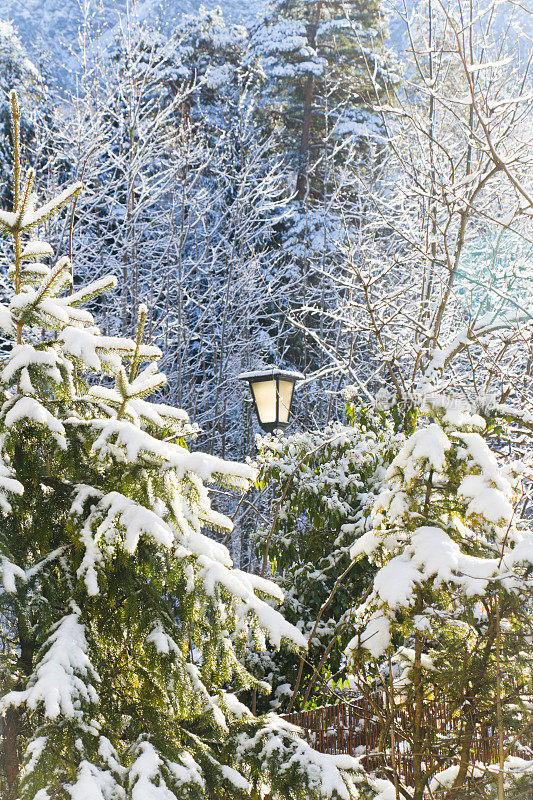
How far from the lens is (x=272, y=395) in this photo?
4.92 meters

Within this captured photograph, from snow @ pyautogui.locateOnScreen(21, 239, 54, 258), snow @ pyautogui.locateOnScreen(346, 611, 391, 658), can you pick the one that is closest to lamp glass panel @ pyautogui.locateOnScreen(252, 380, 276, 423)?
snow @ pyautogui.locateOnScreen(346, 611, 391, 658)

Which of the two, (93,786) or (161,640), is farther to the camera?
(161,640)

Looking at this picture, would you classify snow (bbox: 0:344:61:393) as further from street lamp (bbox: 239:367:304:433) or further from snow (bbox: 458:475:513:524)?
street lamp (bbox: 239:367:304:433)

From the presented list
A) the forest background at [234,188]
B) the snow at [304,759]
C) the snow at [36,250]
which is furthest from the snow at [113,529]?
the forest background at [234,188]

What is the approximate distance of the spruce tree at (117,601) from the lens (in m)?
1.53

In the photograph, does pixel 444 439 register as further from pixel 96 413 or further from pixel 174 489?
pixel 96 413

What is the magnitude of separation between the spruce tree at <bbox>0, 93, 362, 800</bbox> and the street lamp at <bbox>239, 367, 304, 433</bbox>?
2.93 meters

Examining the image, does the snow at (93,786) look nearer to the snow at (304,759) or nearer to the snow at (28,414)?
the snow at (304,759)

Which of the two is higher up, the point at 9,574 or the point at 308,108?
the point at 308,108

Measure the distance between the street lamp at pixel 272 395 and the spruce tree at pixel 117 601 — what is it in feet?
9.63

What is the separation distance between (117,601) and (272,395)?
10.7 feet

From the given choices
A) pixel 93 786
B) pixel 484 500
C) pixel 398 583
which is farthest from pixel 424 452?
pixel 93 786

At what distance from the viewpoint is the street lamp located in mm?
4887

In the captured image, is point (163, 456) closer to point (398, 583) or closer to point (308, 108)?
point (398, 583)
